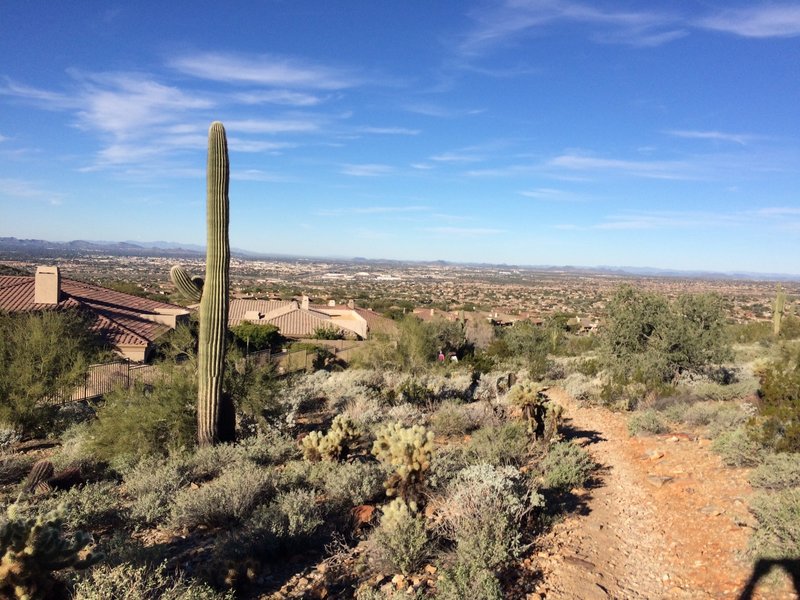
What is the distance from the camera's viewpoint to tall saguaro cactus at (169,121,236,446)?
9.22m

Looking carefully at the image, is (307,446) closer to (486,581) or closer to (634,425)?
(486,581)

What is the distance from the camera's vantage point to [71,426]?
1139cm

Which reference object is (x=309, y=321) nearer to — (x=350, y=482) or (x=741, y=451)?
(x=350, y=482)

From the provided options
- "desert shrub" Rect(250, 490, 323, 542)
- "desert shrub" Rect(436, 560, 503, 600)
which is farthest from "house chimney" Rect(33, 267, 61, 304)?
"desert shrub" Rect(436, 560, 503, 600)

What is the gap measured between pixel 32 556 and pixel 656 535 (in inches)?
252

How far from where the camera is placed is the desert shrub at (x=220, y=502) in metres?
6.34

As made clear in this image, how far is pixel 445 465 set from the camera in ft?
25.6

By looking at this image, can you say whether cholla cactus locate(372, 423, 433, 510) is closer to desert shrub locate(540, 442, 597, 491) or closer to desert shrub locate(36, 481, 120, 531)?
desert shrub locate(540, 442, 597, 491)

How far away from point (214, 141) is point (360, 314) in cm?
2922

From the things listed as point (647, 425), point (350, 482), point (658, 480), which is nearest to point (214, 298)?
point (350, 482)

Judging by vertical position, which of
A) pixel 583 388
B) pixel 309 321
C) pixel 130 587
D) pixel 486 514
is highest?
pixel 130 587

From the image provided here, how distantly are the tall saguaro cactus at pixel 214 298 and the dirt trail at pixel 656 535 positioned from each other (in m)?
5.71

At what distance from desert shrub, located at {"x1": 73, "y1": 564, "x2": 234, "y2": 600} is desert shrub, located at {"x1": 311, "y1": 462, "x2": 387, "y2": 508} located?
8.50 ft

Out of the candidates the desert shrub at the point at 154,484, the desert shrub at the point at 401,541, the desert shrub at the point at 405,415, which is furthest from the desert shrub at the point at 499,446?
the desert shrub at the point at 154,484
